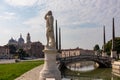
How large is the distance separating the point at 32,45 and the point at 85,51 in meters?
28.5

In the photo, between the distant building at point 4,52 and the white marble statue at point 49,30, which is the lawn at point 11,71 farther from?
the distant building at point 4,52

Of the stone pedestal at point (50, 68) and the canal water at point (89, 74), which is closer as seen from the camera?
the stone pedestal at point (50, 68)

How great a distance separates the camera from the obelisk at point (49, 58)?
58.6 feet

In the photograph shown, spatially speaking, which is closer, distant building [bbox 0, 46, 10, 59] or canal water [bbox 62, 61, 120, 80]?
canal water [bbox 62, 61, 120, 80]

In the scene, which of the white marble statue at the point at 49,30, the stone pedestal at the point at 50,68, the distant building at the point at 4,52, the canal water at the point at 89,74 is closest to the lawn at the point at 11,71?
the stone pedestal at the point at 50,68

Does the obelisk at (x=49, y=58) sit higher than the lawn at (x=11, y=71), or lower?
higher

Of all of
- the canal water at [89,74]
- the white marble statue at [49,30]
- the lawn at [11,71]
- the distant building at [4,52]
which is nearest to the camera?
the white marble statue at [49,30]

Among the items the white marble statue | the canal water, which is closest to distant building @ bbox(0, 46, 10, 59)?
the canal water

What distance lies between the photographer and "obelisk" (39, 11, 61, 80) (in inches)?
703

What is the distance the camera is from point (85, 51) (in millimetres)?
163250

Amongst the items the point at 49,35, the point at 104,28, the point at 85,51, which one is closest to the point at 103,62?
the point at 104,28

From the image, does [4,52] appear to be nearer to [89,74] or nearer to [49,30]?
[89,74]

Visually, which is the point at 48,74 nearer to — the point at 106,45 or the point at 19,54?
the point at 106,45

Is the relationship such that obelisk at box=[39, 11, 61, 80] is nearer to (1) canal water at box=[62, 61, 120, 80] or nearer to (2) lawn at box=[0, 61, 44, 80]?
(2) lawn at box=[0, 61, 44, 80]
